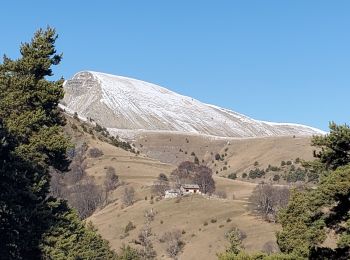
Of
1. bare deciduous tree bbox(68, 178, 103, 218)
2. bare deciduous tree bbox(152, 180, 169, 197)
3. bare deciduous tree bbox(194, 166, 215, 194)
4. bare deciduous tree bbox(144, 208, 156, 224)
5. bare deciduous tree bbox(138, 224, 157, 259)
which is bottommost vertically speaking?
bare deciduous tree bbox(138, 224, 157, 259)

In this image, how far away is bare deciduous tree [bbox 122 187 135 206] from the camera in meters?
100

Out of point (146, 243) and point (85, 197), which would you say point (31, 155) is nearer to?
point (146, 243)

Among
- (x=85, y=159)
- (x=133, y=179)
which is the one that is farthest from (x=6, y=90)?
(x=85, y=159)

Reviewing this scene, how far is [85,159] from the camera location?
422 feet

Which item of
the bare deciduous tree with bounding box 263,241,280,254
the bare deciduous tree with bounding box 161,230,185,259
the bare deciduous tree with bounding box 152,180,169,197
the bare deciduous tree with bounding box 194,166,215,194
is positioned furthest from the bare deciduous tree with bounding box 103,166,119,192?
the bare deciduous tree with bounding box 263,241,280,254

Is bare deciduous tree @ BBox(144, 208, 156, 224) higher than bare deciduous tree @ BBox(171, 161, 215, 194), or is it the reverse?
bare deciduous tree @ BBox(171, 161, 215, 194)

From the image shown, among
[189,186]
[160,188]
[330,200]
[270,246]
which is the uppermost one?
[189,186]

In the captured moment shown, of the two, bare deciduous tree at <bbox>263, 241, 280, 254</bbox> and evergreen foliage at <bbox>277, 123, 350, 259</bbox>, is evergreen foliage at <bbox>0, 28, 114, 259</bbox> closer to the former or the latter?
evergreen foliage at <bbox>277, 123, 350, 259</bbox>

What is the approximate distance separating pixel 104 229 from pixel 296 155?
8957 cm

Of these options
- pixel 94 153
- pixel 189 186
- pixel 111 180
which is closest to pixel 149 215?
pixel 189 186

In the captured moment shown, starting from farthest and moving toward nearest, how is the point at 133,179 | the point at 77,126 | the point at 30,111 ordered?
1. the point at 77,126
2. the point at 133,179
3. the point at 30,111

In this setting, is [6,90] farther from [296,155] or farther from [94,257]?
[296,155]

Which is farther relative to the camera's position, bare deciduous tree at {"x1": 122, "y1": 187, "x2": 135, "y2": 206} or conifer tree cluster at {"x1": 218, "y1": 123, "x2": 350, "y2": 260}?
bare deciduous tree at {"x1": 122, "y1": 187, "x2": 135, "y2": 206}

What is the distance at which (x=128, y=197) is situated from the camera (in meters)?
102
